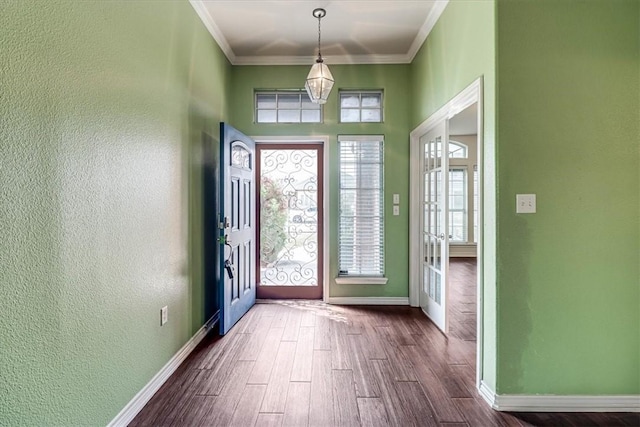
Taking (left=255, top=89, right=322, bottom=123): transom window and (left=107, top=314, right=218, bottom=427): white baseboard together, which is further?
(left=255, top=89, right=322, bottom=123): transom window

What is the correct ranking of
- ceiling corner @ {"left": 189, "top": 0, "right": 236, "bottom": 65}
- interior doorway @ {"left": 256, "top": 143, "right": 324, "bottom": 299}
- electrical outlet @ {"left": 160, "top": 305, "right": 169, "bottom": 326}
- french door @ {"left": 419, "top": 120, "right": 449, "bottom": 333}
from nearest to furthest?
electrical outlet @ {"left": 160, "top": 305, "right": 169, "bottom": 326} → ceiling corner @ {"left": 189, "top": 0, "right": 236, "bottom": 65} → french door @ {"left": 419, "top": 120, "right": 449, "bottom": 333} → interior doorway @ {"left": 256, "top": 143, "right": 324, "bottom": 299}

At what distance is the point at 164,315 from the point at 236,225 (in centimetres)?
124

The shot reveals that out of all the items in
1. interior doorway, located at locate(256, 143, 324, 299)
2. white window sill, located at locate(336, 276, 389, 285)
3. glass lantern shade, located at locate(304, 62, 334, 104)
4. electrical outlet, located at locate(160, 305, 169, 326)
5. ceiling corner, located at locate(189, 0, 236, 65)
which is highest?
ceiling corner, located at locate(189, 0, 236, 65)

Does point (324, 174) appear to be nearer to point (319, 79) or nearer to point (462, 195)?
point (319, 79)

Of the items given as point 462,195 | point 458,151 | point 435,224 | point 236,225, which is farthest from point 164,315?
point 458,151

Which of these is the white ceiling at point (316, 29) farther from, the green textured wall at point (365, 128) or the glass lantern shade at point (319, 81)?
the glass lantern shade at point (319, 81)

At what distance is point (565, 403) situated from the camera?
191 centimetres

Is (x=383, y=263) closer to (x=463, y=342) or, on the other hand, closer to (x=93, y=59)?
(x=463, y=342)

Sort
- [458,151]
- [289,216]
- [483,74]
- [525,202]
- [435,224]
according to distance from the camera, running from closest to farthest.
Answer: [525,202] < [483,74] < [435,224] < [289,216] < [458,151]

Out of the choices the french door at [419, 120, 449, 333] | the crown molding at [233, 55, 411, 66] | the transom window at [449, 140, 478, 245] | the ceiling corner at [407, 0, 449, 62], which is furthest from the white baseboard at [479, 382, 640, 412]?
the transom window at [449, 140, 478, 245]

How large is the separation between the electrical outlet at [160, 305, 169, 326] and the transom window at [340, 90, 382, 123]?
2767 mm

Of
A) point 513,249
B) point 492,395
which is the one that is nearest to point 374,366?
point 492,395

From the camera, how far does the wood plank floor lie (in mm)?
1841

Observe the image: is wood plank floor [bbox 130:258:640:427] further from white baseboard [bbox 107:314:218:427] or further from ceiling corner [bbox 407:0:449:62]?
ceiling corner [bbox 407:0:449:62]
